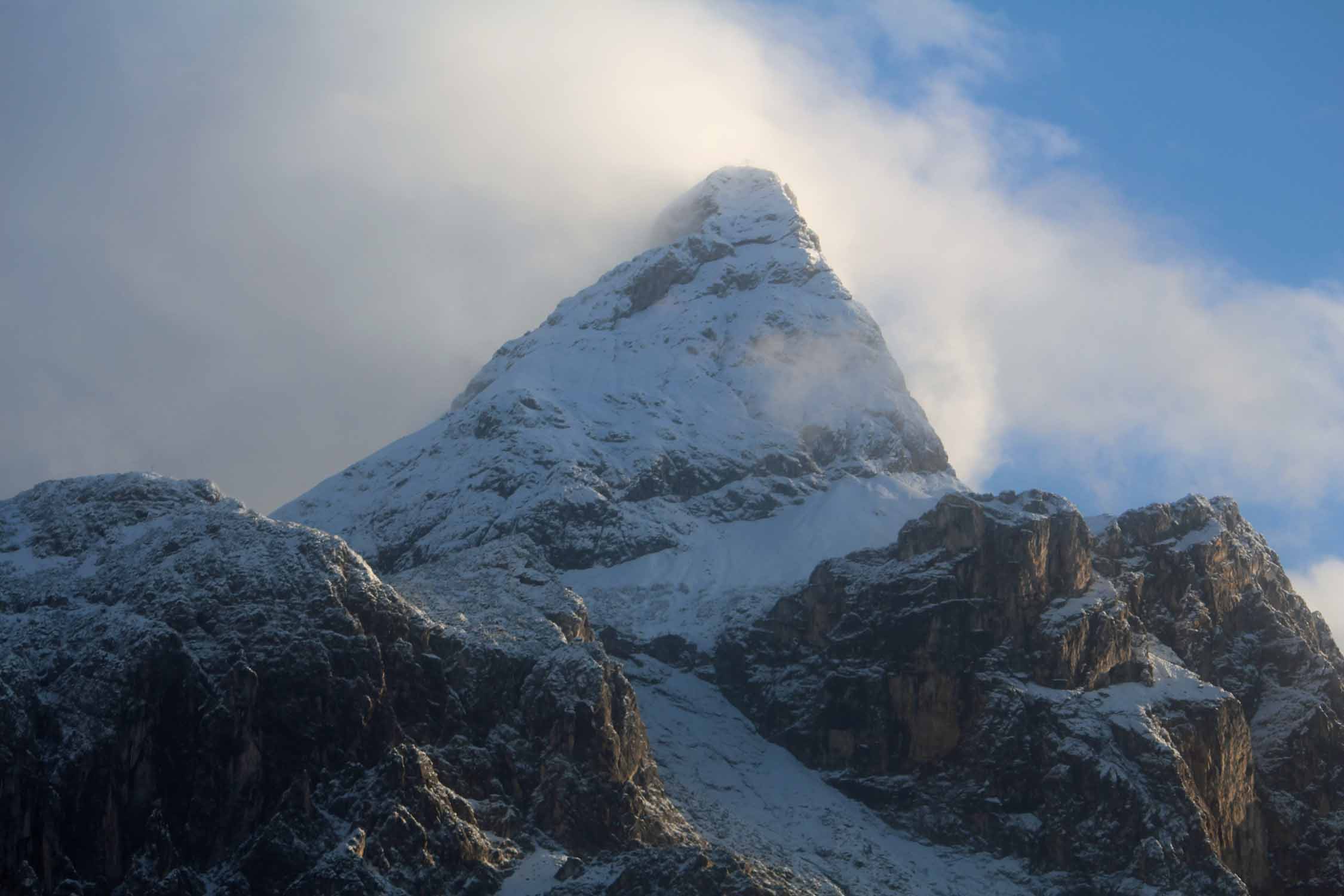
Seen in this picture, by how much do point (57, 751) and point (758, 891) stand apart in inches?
2156

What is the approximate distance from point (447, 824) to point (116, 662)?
95.5ft

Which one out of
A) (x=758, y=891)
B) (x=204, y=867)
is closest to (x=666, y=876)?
(x=758, y=891)

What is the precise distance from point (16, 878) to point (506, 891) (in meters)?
37.2

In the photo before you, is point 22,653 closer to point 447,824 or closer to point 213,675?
point 213,675

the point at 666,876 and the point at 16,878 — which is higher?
the point at 666,876

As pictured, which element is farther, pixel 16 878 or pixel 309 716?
pixel 309 716

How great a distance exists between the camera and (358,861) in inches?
7441

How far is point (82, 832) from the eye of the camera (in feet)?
619

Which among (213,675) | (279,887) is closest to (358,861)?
(279,887)

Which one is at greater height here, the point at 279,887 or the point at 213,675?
the point at 213,675

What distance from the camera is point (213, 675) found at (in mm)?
198500

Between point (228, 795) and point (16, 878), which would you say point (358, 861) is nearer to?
point (228, 795)

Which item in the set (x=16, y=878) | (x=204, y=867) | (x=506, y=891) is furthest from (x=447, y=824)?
(x=16, y=878)

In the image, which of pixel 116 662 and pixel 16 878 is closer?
pixel 16 878
